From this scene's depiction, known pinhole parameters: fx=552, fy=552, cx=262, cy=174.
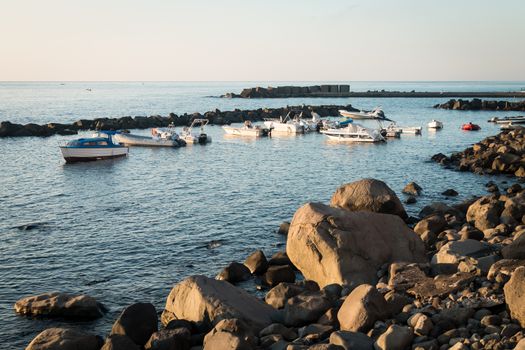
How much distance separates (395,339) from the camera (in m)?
9.91

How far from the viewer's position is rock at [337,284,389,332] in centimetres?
1102

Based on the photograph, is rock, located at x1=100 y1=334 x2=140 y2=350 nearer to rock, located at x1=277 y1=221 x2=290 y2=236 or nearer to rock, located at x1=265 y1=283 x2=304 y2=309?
rock, located at x1=265 y1=283 x2=304 y2=309

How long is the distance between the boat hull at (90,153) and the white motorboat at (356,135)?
2363cm

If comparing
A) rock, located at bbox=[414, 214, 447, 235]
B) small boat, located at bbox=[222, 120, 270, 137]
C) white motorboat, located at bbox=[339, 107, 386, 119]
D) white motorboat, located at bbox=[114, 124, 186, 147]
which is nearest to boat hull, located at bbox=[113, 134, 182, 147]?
white motorboat, located at bbox=[114, 124, 186, 147]

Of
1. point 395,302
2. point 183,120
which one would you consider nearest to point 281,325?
point 395,302

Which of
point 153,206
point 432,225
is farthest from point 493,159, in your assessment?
point 153,206

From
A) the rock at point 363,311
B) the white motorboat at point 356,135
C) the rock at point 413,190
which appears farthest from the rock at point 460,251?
the white motorboat at point 356,135

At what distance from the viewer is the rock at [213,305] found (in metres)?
12.2

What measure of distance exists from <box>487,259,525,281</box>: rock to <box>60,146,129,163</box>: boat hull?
38705 millimetres

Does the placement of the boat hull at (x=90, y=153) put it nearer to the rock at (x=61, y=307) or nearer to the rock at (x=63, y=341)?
the rock at (x=61, y=307)

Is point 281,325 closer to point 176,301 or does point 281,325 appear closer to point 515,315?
point 176,301

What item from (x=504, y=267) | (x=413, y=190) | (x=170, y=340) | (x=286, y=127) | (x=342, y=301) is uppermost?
(x=504, y=267)

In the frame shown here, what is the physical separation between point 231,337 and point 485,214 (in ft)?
46.1

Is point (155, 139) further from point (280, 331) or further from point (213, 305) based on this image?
point (280, 331)
